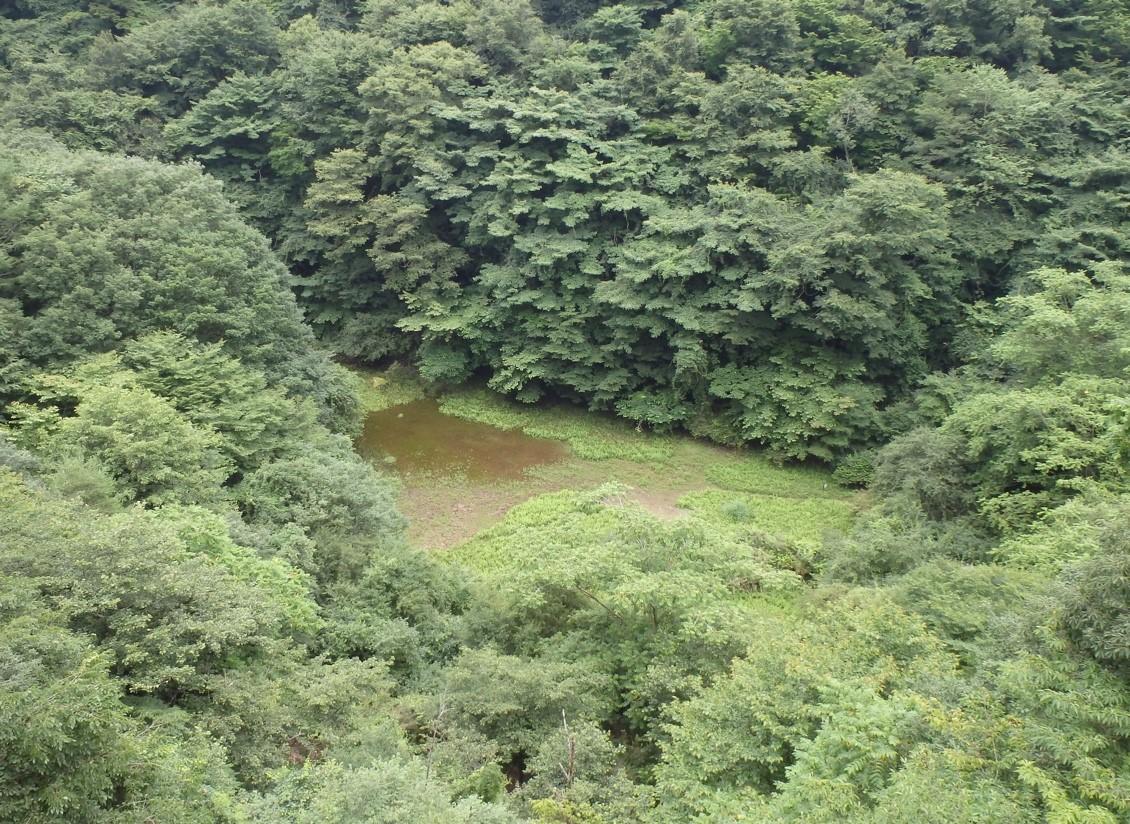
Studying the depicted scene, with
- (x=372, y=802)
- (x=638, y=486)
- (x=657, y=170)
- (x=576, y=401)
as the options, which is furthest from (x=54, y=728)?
(x=657, y=170)

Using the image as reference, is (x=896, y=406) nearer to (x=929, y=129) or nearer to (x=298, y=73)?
(x=929, y=129)

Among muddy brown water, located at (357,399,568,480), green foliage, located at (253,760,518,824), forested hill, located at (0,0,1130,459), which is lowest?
muddy brown water, located at (357,399,568,480)

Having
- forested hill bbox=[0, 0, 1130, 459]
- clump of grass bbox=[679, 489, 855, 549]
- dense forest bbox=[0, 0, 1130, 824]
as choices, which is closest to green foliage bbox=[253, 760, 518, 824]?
dense forest bbox=[0, 0, 1130, 824]

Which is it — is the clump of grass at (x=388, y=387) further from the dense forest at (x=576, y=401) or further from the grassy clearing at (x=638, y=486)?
the grassy clearing at (x=638, y=486)

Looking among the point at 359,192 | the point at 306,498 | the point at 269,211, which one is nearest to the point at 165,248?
the point at 306,498

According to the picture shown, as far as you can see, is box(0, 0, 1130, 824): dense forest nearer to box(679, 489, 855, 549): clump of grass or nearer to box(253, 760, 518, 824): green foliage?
box(253, 760, 518, 824): green foliage

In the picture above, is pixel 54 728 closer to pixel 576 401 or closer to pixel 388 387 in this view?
pixel 576 401
